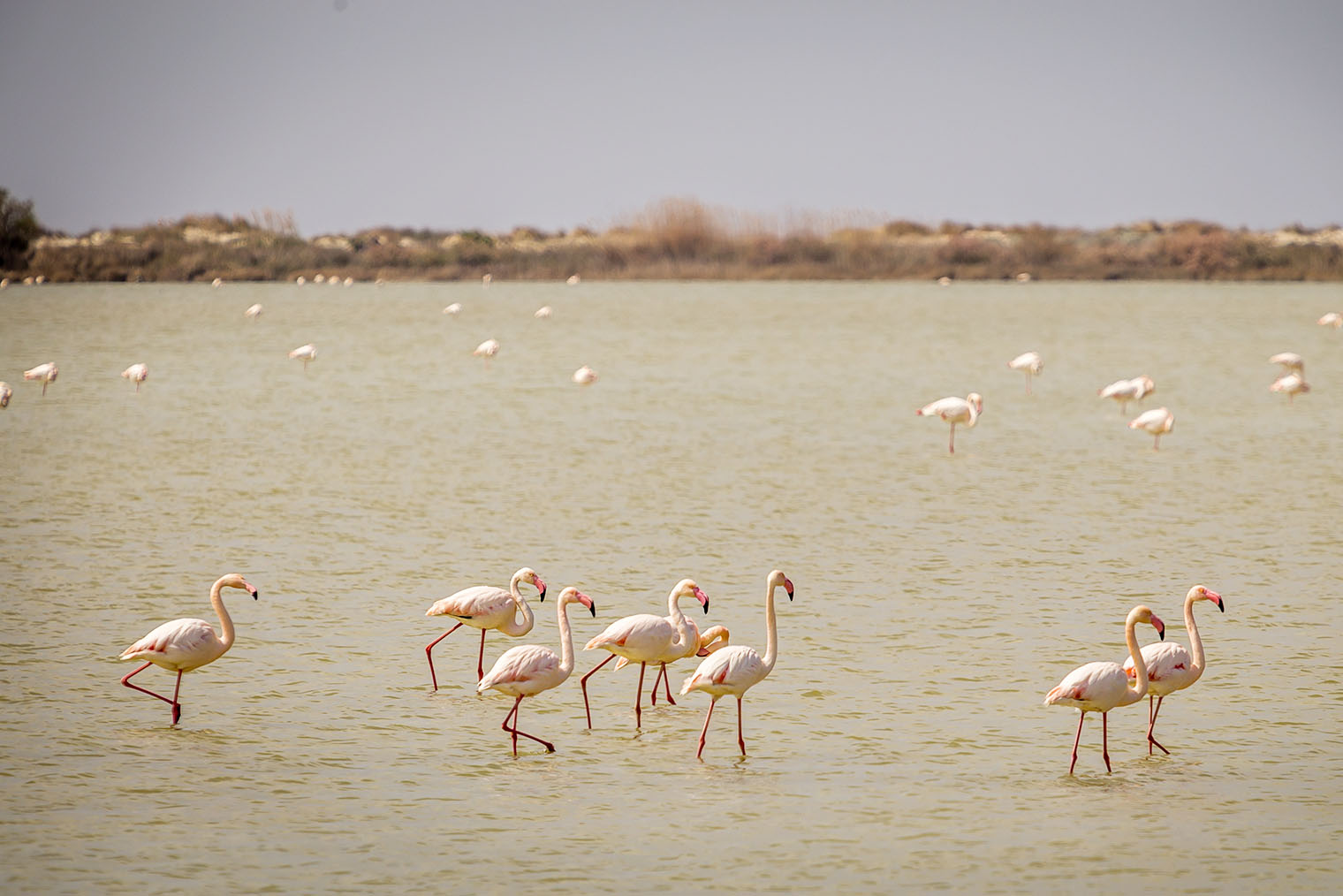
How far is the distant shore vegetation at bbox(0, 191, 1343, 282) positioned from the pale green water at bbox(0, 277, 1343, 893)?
152ft

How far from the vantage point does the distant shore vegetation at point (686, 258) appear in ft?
233

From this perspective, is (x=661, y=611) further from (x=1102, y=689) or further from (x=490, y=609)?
(x=1102, y=689)

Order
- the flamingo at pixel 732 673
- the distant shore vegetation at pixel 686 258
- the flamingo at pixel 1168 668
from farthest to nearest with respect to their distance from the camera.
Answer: the distant shore vegetation at pixel 686 258
the flamingo at pixel 1168 668
the flamingo at pixel 732 673

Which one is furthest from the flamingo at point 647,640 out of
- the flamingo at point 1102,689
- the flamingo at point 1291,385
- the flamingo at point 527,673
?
the flamingo at point 1291,385

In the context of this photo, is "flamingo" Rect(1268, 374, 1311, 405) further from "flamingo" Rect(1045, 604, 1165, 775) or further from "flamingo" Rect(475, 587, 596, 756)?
"flamingo" Rect(475, 587, 596, 756)

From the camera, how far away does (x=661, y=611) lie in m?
11.0

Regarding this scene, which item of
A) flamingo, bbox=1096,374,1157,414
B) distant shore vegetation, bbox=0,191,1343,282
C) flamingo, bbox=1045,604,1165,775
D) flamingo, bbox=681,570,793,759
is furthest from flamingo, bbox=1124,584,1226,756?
distant shore vegetation, bbox=0,191,1343,282

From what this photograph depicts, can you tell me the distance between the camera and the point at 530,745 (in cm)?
833

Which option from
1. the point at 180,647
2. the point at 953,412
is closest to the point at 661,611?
the point at 180,647

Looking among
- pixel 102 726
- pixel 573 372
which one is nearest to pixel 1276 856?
pixel 102 726

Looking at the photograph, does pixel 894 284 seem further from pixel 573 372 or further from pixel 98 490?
pixel 98 490

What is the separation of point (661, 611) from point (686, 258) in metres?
64.3

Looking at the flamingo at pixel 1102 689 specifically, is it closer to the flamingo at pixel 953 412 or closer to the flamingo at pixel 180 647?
the flamingo at pixel 180 647

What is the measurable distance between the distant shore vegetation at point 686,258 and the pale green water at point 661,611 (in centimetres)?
4647
